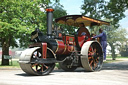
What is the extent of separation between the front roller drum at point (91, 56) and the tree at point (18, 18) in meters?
6.30

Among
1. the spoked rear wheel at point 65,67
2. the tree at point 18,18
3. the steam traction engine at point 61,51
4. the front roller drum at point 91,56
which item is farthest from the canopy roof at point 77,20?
the tree at point 18,18

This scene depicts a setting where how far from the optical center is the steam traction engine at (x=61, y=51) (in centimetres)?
860

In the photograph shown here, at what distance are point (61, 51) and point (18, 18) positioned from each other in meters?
7.91

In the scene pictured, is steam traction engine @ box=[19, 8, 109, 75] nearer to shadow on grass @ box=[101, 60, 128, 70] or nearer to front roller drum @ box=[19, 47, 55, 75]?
front roller drum @ box=[19, 47, 55, 75]

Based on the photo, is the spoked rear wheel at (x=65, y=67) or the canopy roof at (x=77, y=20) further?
the spoked rear wheel at (x=65, y=67)

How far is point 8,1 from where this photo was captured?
16594 millimetres

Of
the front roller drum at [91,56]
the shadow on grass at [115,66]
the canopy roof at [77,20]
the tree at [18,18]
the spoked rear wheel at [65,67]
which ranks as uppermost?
the tree at [18,18]

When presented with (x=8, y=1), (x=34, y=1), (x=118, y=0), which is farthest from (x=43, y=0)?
(x=118, y=0)

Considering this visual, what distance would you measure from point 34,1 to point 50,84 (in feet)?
43.1

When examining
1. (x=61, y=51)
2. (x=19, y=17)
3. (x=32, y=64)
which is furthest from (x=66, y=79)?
(x=19, y=17)

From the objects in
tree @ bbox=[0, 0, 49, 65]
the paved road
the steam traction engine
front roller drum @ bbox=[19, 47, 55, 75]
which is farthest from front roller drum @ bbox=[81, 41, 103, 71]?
tree @ bbox=[0, 0, 49, 65]

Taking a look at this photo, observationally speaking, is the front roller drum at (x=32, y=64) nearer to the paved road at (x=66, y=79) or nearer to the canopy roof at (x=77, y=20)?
the paved road at (x=66, y=79)

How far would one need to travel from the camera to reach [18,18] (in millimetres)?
16812

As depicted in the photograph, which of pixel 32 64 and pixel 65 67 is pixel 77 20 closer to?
pixel 65 67
